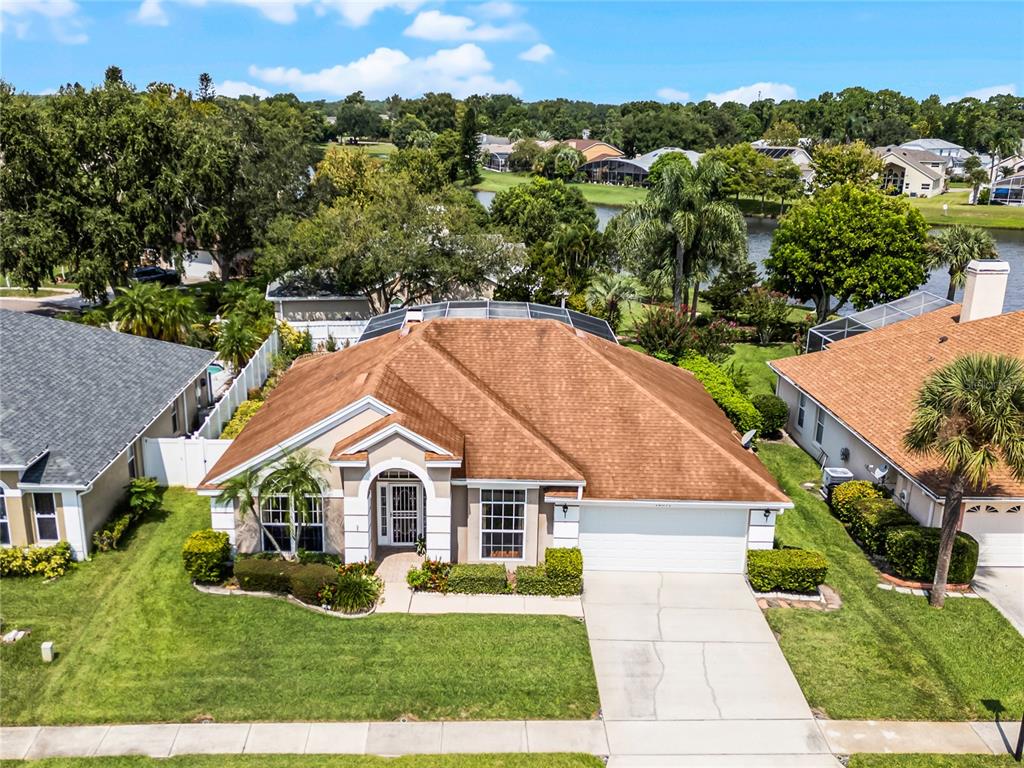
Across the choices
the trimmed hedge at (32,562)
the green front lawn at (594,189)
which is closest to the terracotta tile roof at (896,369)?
the trimmed hedge at (32,562)

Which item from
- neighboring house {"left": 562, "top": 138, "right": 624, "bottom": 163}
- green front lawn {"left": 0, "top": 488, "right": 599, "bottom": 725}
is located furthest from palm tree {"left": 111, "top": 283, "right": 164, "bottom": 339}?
neighboring house {"left": 562, "top": 138, "right": 624, "bottom": 163}

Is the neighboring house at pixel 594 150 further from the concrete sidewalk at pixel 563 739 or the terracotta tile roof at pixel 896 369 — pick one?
the concrete sidewalk at pixel 563 739

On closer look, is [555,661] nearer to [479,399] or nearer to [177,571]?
[479,399]

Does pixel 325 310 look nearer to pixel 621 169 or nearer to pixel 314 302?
pixel 314 302

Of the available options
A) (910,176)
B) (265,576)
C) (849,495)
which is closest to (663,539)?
(849,495)

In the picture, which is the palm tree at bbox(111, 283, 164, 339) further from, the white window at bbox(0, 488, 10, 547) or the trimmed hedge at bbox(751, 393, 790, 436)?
the trimmed hedge at bbox(751, 393, 790, 436)
